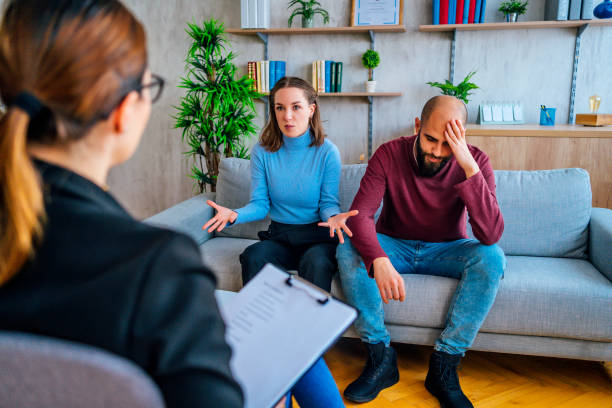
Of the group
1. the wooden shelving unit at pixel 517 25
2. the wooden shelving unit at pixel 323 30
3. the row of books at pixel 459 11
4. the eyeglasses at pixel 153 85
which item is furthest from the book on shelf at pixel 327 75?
the eyeglasses at pixel 153 85

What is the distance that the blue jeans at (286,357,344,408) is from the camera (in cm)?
105

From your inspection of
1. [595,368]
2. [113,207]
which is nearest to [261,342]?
[113,207]

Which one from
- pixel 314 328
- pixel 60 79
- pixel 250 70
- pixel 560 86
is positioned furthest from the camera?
pixel 250 70

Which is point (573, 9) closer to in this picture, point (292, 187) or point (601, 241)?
point (601, 241)

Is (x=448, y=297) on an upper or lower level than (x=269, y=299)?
lower

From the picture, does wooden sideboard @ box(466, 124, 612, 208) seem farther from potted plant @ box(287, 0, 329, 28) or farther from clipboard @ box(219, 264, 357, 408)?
clipboard @ box(219, 264, 357, 408)

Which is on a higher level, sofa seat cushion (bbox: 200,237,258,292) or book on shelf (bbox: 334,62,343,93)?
book on shelf (bbox: 334,62,343,93)

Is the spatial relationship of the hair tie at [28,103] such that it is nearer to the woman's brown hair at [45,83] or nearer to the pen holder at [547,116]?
the woman's brown hair at [45,83]

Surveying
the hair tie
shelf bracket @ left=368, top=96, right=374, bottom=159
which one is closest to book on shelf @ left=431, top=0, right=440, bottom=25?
shelf bracket @ left=368, top=96, right=374, bottom=159

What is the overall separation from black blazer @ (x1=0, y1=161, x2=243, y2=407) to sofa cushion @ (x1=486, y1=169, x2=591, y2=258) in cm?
183

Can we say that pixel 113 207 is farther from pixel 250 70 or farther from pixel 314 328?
pixel 250 70

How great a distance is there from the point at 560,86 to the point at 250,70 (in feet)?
7.63

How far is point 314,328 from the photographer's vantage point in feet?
Result: 2.61

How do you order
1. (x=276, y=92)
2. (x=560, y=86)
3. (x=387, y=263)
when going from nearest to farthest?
(x=387, y=263), (x=276, y=92), (x=560, y=86)
